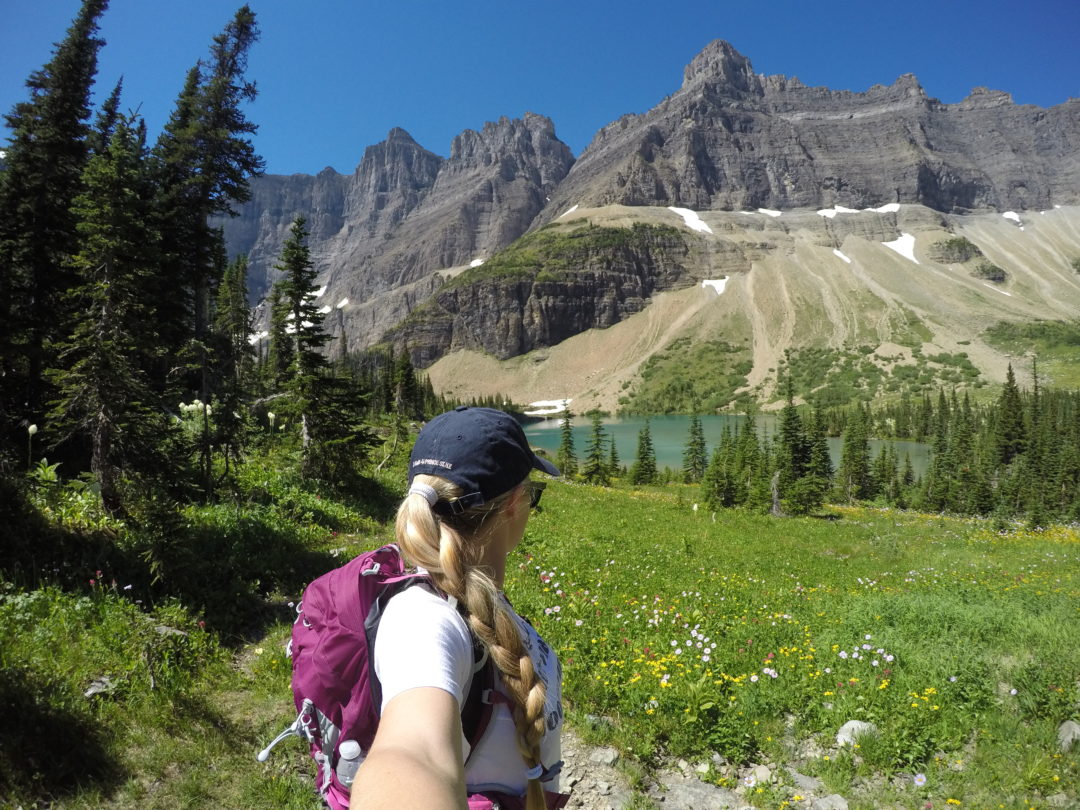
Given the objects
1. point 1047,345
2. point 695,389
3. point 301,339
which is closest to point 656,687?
point 301,339

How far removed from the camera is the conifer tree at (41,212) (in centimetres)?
1115

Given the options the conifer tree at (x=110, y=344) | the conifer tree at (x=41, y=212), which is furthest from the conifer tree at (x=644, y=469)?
the conifer tree at (x=110, y=344)

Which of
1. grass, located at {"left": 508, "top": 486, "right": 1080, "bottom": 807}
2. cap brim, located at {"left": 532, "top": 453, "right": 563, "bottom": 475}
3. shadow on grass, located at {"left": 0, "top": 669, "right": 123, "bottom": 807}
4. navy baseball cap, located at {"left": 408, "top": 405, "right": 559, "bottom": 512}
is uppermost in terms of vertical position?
navy baseball cap, located at {"left": 408, "top": 405, "right": 559, "bottom": 512}

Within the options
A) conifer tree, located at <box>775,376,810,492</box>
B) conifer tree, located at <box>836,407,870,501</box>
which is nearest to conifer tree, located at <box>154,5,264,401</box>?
conifer tree, located at <box>775,376,810,492</box>

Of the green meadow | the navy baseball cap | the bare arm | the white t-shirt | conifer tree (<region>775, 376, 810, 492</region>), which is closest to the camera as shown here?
the bare arm

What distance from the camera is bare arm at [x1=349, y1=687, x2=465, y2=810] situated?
1.26m

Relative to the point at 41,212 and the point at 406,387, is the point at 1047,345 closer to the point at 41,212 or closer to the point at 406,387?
the point at 406,387

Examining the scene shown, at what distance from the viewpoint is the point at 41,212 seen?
1385cm

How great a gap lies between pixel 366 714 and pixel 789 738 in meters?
5.27

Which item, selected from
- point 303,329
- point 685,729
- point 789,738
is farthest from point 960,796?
point 303,329

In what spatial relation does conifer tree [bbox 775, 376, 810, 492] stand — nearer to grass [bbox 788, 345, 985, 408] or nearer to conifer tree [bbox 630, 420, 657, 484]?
conifer tree [bbox 630, 420, 657, 484]

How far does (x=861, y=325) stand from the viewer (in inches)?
7549

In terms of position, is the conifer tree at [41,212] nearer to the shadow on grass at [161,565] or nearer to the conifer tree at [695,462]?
the shadow on grass at [161,565]

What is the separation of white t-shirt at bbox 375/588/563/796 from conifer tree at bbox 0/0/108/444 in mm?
11863
